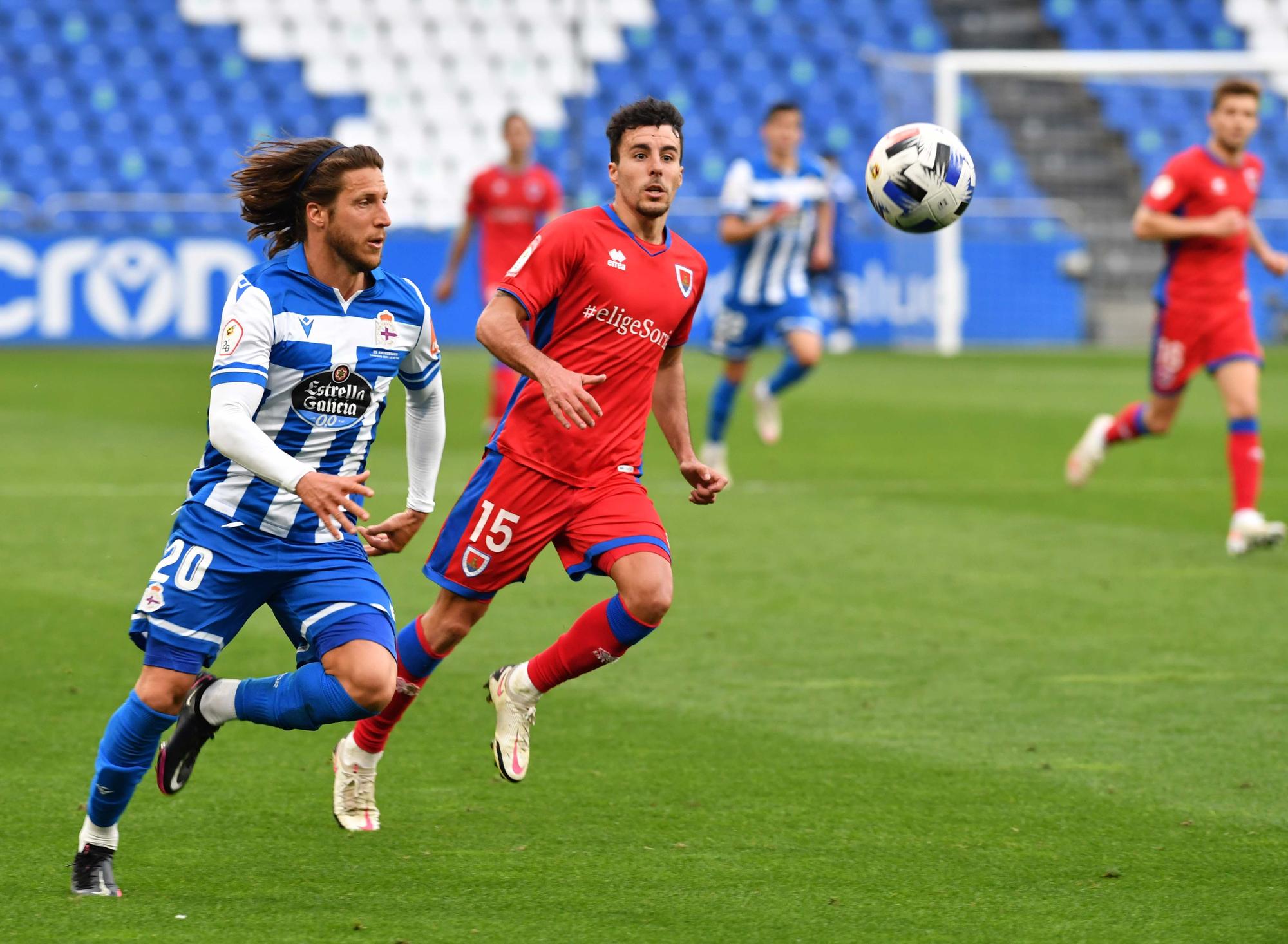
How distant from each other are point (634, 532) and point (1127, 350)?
20478 millimetres

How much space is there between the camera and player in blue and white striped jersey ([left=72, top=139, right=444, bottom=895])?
406cm

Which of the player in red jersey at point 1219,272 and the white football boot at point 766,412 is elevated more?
the player in red jersey at point 1219,272

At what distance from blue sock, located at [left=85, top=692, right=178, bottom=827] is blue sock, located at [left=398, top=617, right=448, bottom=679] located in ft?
3.31

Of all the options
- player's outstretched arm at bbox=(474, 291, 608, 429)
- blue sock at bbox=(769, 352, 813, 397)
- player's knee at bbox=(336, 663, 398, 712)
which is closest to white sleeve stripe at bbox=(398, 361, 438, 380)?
player's outstretched arm at bbox=(474, 291, 608, 429)

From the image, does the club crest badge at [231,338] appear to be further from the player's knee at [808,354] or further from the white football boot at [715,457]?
the player's knee at [808,354]

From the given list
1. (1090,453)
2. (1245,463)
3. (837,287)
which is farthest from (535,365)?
(837,287)

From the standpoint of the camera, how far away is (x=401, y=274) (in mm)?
19281

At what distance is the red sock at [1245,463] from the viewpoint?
9.09 meters

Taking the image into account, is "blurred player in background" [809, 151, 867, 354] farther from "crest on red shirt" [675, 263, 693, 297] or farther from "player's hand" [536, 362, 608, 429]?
"player's hand" [536, 362, 608, 429]

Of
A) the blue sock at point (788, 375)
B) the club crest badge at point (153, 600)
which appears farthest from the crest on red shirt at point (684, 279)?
the blue sock at point (788, 375)

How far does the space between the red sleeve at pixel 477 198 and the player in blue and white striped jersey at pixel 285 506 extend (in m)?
9.60

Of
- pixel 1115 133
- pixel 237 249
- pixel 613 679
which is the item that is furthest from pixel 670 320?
pixel 1115 133

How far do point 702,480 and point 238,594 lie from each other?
1.40 metres

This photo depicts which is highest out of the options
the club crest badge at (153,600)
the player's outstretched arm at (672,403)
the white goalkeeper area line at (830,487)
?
the player's outstretched arm at (672,403)
